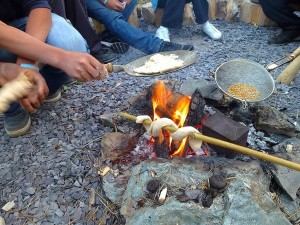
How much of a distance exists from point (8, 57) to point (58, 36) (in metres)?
0.40

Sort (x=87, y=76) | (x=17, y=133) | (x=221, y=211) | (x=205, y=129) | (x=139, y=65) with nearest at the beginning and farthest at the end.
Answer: (x=221, y=211)
(x=87, y=76)
(x=205, y=129)
(x=17, y=133)
(x=139, y=65)

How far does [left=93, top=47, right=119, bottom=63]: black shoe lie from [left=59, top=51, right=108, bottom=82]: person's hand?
168 centimetres

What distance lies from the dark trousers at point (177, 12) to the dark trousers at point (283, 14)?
81 cm

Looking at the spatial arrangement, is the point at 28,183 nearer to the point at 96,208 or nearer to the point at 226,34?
the point at 96,208

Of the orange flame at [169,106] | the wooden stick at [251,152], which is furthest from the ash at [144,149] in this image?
the wooden stick at [251,152]

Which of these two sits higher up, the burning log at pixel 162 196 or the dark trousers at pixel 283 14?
the dark trousers at pixel 283 14

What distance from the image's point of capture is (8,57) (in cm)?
218

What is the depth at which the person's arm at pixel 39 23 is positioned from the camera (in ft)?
7.02

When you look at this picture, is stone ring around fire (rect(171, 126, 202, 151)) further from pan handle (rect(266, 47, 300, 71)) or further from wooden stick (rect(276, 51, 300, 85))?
wooden stick (rect(276, 51, 300, 85))

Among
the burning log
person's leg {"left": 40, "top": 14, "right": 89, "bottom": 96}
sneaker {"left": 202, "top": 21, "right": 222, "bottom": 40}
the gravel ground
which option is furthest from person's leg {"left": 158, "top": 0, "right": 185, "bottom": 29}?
the burning log

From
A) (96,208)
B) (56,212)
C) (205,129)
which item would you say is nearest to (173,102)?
(205,129)

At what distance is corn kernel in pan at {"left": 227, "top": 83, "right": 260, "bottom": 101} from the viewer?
92.8 inches

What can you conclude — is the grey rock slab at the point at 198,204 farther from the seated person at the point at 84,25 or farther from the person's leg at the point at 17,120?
the seated person at the point at 84,25

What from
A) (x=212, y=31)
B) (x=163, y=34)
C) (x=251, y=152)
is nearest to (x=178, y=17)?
(x=163, y=34)
